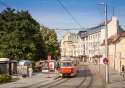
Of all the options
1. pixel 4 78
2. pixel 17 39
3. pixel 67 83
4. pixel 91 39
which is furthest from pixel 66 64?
pixel 91 39

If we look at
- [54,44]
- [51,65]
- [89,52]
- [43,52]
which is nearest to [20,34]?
[51,65]

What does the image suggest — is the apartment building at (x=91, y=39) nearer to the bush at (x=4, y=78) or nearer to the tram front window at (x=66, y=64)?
the tram front window at (x=66, y=64)

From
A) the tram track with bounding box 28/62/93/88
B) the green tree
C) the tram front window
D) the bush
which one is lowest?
the tram track with bounding box 28/62/93/88

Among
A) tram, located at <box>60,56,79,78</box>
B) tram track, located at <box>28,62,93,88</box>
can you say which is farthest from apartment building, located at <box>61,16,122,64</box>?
tram track, located at <box>28,62,93,88</box>

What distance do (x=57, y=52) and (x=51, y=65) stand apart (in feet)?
59.4

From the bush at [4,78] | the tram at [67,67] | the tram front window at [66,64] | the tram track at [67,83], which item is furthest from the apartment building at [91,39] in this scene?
the bush at [4,78]

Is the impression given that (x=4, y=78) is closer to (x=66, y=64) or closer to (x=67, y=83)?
(x=67, y=83)

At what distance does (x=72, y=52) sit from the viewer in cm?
13025

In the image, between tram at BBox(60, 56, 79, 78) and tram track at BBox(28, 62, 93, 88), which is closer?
tram track at BBox(28, 62, 93, 88)

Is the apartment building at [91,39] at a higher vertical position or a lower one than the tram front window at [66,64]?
higher

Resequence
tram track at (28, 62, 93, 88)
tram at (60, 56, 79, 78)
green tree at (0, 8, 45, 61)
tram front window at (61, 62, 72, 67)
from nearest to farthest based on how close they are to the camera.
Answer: tram track at (28, 62, 93, 88) < tram at (60, 56, 79, 78) < tram front window at (61, 62, 72, 67) < green tree at (0, 8, 45, 61)

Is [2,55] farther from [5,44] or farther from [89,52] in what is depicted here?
[89,52]

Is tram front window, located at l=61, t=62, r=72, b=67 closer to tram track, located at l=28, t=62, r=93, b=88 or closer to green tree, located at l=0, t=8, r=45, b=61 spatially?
tram track, located at l=28, t=62, r=93, b=88

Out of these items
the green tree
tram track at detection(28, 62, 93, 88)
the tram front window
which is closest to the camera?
tram track at detection(28, 62, 93, 88)
